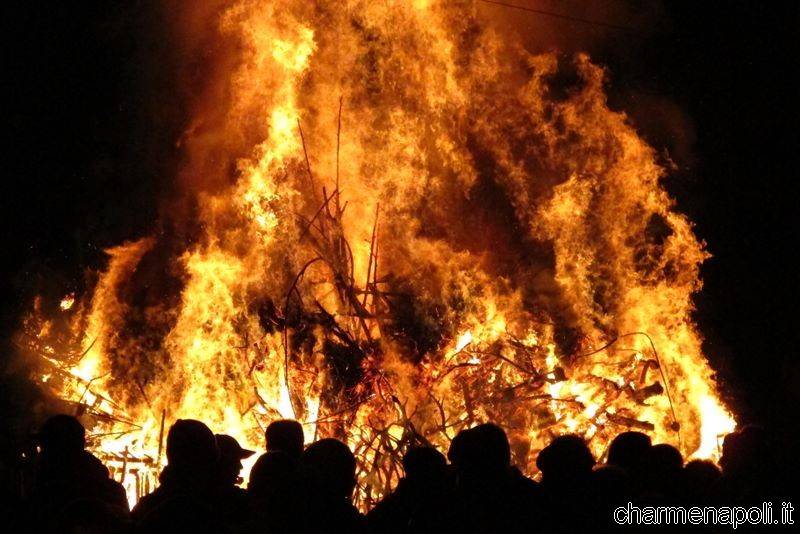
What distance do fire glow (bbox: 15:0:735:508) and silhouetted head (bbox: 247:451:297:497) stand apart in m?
4.10

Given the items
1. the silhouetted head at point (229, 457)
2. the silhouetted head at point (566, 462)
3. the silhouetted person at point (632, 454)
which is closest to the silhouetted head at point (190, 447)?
the silhouetted head at point (229, 457)

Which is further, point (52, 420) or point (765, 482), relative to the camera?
point (52, 420)

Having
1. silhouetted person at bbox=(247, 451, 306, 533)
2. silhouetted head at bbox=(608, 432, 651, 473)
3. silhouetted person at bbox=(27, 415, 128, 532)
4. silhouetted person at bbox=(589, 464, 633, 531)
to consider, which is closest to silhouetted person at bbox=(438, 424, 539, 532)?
silhouetted person at bbox=(589, 464, 633, 531)

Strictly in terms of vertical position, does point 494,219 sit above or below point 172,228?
above

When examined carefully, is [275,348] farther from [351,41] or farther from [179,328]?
[351,41]

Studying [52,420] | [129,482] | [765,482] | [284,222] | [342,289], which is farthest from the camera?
[284,222]

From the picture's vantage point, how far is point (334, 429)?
7254mm

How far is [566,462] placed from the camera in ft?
10.6

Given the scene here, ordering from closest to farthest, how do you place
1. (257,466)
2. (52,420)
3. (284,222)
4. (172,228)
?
1. (257,466)
2. (52,420)
3. (284,222)
4. (172,228)

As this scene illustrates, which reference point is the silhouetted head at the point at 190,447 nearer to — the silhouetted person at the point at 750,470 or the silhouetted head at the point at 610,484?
the silhouetted head at the point at 610,484

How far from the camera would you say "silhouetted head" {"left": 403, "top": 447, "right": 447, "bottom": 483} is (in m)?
3.41

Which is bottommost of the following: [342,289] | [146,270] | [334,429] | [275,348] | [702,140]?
[334,429]

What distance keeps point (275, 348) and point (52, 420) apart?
4.33m

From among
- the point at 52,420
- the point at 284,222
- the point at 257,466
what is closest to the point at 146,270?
the point at 284,222
